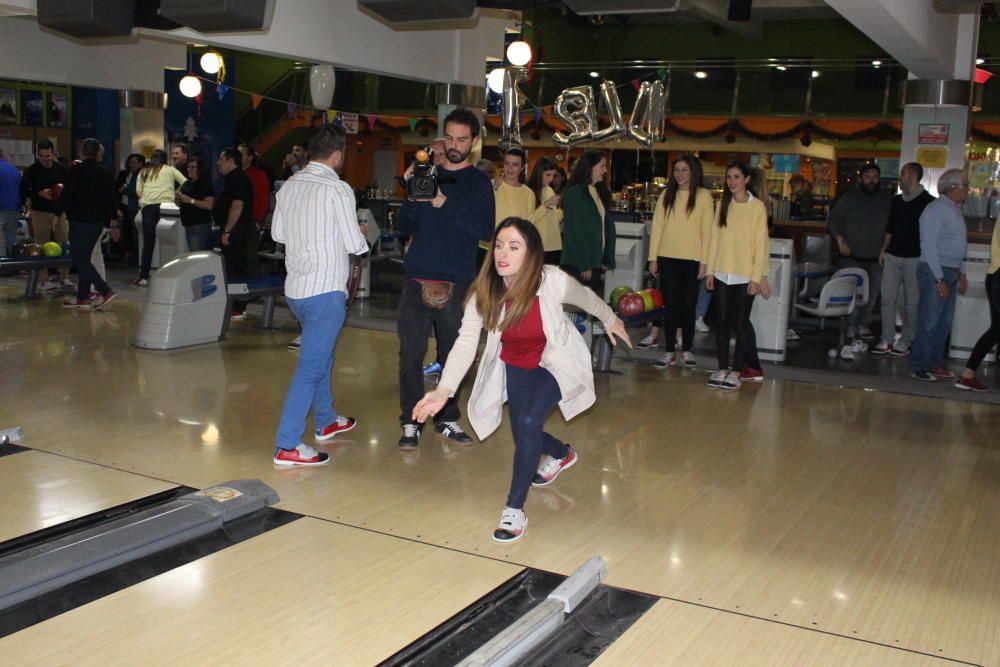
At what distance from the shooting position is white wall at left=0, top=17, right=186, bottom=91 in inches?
444

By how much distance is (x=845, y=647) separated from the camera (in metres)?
3.13

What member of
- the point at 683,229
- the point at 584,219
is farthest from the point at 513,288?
the point at 683,229

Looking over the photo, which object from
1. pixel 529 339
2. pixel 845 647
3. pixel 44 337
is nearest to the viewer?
pixel 845 647

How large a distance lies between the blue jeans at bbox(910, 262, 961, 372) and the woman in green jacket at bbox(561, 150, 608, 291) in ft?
7.88

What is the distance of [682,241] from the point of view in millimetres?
7188

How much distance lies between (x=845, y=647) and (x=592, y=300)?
1636 mm

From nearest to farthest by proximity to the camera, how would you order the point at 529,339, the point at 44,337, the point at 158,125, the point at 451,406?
the point at 529,339
the point at 451,406
the point at 44,337
the point at 158,125

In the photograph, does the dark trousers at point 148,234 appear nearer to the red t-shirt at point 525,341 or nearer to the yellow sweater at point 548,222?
the yellow sweater at point 548,222

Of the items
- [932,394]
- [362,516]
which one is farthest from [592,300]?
[932,394]

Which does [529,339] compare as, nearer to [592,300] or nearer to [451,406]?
[592,300]

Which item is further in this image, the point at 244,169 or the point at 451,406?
the point at 244,169

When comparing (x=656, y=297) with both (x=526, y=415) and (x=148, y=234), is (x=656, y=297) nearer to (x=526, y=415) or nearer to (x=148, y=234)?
(x=526, y=415)

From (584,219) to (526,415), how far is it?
334cm

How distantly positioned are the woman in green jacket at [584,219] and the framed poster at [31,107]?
13224 millimetres
